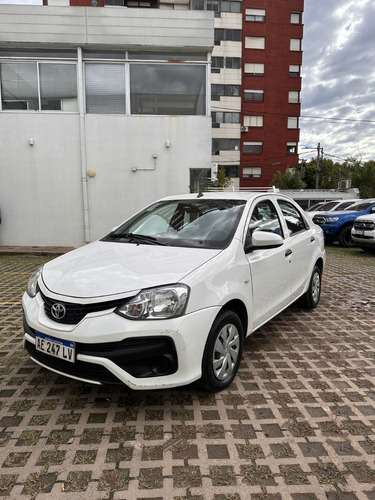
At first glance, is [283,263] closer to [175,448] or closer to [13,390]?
[175,448]

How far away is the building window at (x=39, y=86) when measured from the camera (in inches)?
Result: 389

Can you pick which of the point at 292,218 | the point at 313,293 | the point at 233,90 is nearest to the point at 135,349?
the point at 292,218

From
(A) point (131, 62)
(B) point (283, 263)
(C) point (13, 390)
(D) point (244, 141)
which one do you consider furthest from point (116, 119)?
(D) point (244, 141)

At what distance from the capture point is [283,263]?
366 cm

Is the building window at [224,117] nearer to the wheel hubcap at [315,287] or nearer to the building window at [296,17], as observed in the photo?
the building window at [296,17]

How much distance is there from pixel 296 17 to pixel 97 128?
33.5 m

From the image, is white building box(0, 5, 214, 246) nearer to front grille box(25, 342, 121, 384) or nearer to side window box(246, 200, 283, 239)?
side window box(246, 200, 283, 239)

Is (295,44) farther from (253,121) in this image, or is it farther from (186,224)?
(186,224)

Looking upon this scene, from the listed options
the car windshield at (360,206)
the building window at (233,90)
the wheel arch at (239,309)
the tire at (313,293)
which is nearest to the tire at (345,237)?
the car windshield at (360,206)

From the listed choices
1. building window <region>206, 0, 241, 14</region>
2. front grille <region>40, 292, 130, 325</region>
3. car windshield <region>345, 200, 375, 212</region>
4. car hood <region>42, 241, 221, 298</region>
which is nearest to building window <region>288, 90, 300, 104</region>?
building window <region>206, 0, 241, 14</region>

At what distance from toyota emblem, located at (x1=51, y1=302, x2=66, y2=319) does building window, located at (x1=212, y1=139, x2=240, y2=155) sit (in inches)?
1320

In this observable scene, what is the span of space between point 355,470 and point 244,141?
3513cm

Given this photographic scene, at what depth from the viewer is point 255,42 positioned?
33594 millimetres

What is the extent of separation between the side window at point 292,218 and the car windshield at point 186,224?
867 millimetres
